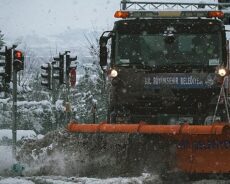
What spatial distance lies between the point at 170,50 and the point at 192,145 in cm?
203

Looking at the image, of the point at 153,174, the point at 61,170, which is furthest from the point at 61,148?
the point at 153,174

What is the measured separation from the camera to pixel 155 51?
9852 millimetres

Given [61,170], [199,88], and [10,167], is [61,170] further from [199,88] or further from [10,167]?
[199,88]

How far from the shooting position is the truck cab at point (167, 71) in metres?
9.77

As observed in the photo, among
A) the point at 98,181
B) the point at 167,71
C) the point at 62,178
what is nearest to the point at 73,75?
the point at 167,71

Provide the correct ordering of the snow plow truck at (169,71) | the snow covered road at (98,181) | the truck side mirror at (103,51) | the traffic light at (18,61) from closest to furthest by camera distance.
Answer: the snow covered road at (98,181) → the snow plow truck at (169,71) → the truck side mirror at (103,51) → the traffic light at (18,61)

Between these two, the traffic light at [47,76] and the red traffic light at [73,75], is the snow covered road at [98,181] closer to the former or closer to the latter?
the traffic light at [47,76]

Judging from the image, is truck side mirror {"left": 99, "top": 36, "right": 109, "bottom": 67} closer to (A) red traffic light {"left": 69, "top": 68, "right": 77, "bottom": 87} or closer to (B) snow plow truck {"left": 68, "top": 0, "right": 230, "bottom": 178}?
(B) snow plow truck {"left": 68, "top": 0, "right": 230, "bottom": 178}

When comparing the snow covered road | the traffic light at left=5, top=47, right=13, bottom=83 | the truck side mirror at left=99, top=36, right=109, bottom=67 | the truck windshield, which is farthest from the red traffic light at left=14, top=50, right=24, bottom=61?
the snow covered road

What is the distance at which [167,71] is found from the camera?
9820mm

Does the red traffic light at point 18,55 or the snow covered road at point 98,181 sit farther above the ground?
the red traffic light at point 18,55

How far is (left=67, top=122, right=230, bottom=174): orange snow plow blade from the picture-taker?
820 centimetres

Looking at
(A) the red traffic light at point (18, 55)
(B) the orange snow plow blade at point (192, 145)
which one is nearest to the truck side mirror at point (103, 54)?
(B) the orange snow plow blade at point (192, 145)

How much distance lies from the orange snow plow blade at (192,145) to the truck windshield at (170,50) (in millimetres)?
1763
